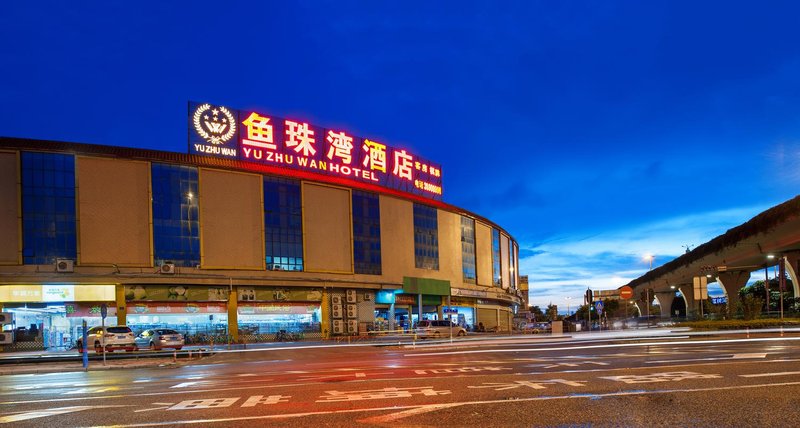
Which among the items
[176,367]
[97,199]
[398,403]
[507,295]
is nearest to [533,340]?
[176,367]

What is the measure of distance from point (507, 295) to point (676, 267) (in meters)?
22.9

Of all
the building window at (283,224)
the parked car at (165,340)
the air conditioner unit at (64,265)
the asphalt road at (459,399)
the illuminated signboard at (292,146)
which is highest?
the illuminated signboard at (292,146)

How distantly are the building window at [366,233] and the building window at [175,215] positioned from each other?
15.9 m

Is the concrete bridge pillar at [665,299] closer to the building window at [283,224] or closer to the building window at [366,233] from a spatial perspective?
the building window at [366,233]

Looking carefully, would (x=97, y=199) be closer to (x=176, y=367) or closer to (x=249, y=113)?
(x=249, y=113)

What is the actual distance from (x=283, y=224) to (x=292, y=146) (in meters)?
6.99

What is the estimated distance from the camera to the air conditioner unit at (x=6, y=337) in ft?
141

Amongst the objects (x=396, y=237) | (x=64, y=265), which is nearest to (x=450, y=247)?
(x=396, y=237)

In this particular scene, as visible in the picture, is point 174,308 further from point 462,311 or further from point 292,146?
point 462,311

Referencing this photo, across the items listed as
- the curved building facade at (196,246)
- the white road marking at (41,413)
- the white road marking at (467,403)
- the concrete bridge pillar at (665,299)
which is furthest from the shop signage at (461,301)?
the white road marking at (41,413)

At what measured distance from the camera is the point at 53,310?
47188 millimetres

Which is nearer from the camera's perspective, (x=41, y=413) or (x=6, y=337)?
(x=41, y=413)

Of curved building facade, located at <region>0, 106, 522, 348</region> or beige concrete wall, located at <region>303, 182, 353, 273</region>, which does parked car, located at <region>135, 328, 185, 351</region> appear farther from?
beige concrete wall, located at <region>303, 182, 353, 273</region>

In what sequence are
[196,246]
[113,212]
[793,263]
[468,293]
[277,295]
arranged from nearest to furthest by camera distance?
[113,212] < [196,246] < [793,263] < [277,295] < [468,293]
